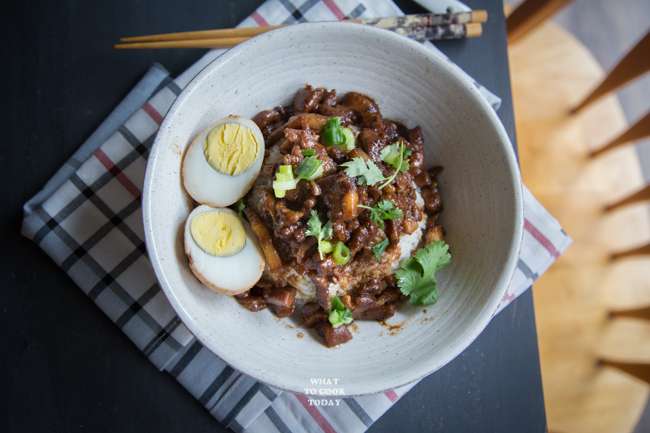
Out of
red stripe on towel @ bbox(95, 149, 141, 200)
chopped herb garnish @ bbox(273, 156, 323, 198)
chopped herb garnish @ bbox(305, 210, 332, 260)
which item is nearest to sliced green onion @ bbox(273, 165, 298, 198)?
chopped herb garnish @ bbox(273, 156, 323, 198)

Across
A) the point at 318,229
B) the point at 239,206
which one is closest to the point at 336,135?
the point at 318,229

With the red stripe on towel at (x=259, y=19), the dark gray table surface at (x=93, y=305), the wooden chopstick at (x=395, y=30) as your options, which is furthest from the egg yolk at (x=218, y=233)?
the red stripe on towel at (x=259, y=19)

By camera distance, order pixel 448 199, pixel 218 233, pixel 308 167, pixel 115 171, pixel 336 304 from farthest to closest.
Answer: pixel 115 171 → pixel 448 199 → pixel 336 304 → pixel 218 233 → pixel 308 167

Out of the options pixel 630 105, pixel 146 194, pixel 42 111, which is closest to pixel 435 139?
pixel 146 194

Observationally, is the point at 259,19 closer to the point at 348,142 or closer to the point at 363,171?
the point at 348,142

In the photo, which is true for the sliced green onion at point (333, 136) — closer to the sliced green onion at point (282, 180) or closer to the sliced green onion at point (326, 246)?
the sliced green onion at point (282, 180)
